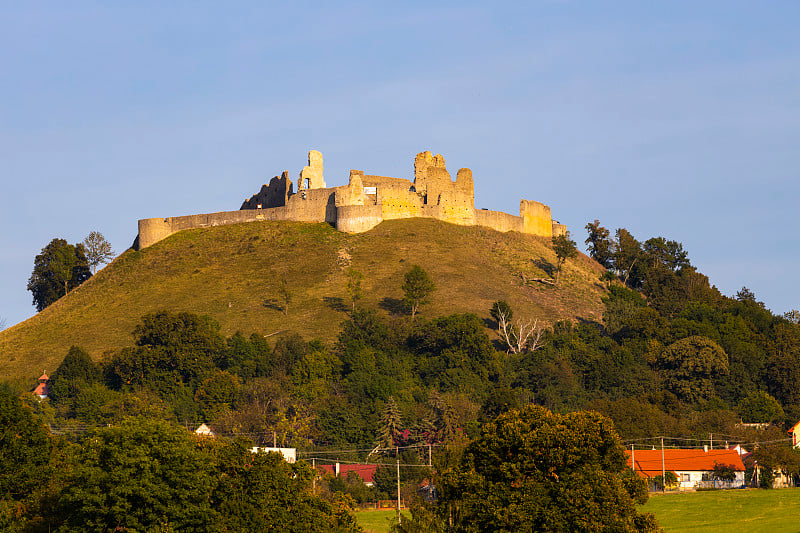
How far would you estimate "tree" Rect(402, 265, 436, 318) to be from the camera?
316 ft

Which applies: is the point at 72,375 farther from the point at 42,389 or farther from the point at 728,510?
the point at 728,510

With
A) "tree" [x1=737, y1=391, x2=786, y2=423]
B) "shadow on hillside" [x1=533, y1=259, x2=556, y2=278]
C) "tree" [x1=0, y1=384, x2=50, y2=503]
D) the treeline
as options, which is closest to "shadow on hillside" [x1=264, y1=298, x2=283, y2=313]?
"shadow on hillside" [x1=533, y1=259, x2=556, y2=278]

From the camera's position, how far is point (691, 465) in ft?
242

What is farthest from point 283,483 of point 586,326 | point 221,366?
point 586,326

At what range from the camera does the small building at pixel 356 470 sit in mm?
73125

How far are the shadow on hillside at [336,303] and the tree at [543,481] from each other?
186 feet

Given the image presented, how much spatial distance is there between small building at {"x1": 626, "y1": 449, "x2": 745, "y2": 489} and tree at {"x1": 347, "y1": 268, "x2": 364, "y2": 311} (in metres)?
31.3

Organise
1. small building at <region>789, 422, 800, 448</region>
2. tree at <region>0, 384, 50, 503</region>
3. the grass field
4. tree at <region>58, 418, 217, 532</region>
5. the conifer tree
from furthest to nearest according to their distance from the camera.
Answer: small building at <region>789, 422, 800, 448</region> < the conifer tree < the grass field < tree at <region>0, 384, 50, 503</region> < tree at <region>58, 418, 217, 532</region>

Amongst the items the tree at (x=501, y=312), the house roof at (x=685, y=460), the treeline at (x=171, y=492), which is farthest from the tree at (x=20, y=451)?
the tree at (x=501, y=312)

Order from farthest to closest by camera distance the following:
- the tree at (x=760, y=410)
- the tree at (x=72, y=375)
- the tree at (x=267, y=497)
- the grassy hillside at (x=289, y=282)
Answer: the grassy hillside at (x=289, y=282), the tree at (x=760, y=410), the tree at (x=72, y=375), the tree at (x=267, y=497)

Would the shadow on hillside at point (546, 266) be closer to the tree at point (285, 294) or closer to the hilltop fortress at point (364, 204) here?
the hilltop fortress at point (364, 204)

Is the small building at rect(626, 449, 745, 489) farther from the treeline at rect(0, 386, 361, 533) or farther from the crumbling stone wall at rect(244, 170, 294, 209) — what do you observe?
the crumbling stone wall at rect(244, 170, 294, 209)

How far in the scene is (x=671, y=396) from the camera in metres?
88.2

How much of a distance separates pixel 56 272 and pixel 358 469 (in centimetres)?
5153
